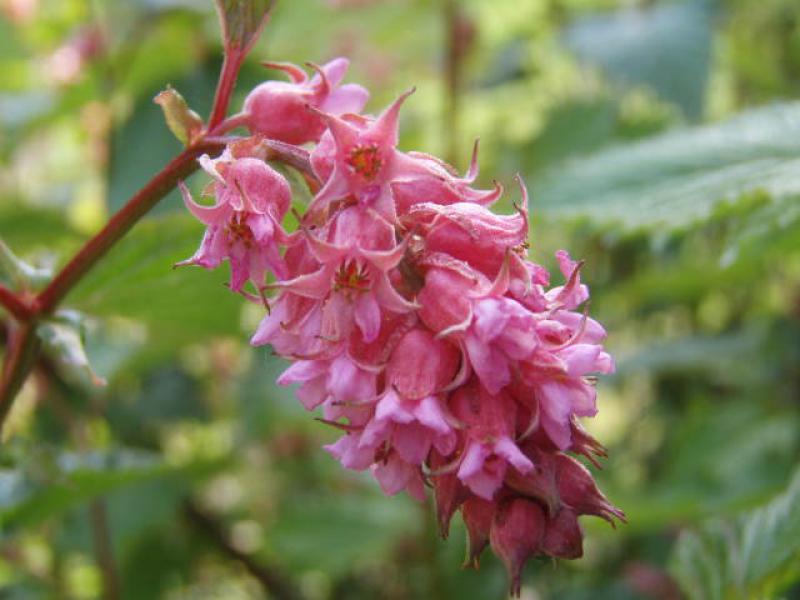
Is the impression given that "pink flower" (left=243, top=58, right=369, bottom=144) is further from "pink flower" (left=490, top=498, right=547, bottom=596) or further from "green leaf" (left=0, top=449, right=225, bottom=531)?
"green leaf" (left=0, top=449, right=225, bottom=531)

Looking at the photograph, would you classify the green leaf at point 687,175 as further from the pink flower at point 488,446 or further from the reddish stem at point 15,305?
the reddish stem at point 15,305

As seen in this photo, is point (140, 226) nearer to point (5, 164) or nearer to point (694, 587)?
point (694, 587)

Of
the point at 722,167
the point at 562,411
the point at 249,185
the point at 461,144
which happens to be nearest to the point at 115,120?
the point at 461,144

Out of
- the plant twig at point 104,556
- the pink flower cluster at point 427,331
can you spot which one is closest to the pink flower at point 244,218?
the pink flower cluster at point 427,331

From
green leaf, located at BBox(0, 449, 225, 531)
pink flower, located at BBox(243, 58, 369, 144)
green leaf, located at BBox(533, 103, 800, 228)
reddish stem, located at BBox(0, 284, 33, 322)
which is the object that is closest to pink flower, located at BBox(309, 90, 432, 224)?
pink flower, located at BBox(243, 58, 369, 144)

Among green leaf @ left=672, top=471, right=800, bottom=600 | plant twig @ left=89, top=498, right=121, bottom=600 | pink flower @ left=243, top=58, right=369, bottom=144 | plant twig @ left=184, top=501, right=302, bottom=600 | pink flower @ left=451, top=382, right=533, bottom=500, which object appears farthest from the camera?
plant twig @ left=184, top=501, right=302, bottom=600

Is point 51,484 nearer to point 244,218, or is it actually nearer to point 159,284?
point 159,284

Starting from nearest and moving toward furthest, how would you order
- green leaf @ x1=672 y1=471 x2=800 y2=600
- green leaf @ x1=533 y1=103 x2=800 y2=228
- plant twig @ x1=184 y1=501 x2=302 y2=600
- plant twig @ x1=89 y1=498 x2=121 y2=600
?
green leaf @ x1=672 y1=471 x2=800 y2=600, green leaf @ x1=533 y1=103 x2=800 y2=228, plant twig @ x1=89 y1=498 x2=121 y2=600, plant twig @ x1=184 y1=501 x2=302 y2=600
